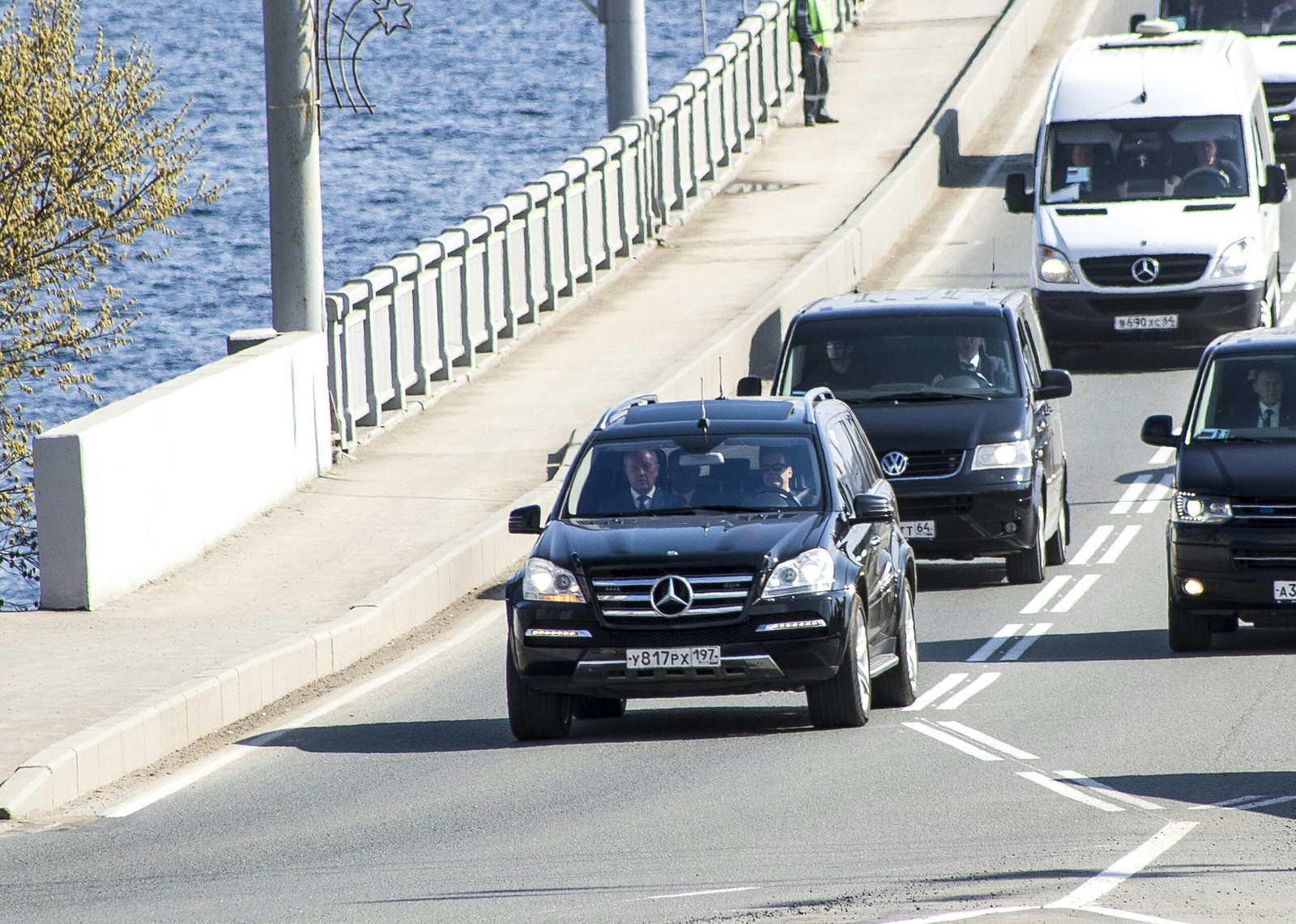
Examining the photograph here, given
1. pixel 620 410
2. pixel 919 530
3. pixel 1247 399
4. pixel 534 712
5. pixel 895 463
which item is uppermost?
pixel 620 410

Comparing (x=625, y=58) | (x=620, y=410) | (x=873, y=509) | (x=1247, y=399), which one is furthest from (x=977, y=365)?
(x=625, y=58)

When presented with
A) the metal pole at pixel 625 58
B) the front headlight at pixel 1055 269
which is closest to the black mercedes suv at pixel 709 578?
the front headlight at pixel 1055 269

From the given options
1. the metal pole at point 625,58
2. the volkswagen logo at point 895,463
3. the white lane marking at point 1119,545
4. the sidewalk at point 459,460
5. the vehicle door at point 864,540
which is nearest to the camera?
the vehicle door at point 864,540

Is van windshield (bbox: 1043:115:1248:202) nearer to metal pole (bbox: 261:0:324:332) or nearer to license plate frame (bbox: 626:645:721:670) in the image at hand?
metal pole (bbox: 261:0:324:332)

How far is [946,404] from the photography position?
1806cm

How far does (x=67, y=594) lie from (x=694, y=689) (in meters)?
5.71

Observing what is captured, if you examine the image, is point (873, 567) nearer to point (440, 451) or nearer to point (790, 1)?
point (440, 451)

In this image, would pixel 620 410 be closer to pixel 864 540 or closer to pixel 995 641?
pixel 864 540

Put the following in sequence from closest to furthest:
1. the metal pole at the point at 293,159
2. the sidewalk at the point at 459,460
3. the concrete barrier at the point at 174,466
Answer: the sidewalk at the point at 459,460, the concrete barrier at the point at 174,466, the metal pole at the point at 293,159

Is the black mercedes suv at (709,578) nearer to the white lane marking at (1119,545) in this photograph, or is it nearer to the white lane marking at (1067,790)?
the white lane marking at (1067,790)

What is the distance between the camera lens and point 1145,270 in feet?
84.8

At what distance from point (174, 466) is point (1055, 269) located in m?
11.2

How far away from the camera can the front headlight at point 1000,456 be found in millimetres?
17594

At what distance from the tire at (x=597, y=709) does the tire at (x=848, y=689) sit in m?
1.30
